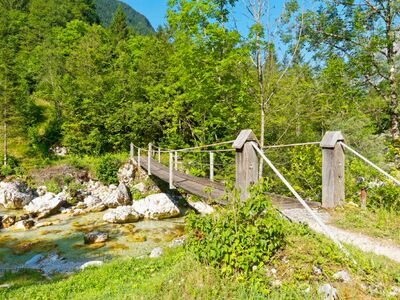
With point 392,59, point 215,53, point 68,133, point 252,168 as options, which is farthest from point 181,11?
point 68,133

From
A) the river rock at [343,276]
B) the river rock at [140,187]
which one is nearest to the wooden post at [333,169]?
the river rock at [343,276]

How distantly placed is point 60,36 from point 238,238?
30967mm

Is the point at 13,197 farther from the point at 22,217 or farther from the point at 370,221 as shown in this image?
the point at 370,221

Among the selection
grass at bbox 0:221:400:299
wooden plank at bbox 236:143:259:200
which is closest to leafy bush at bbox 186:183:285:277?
grass at bbox 0:221:400:299

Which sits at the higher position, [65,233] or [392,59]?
[392,59]

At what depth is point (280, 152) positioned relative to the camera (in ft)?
32.2

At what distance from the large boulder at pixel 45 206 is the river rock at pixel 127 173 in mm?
3280

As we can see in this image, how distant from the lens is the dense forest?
7594 millimetres

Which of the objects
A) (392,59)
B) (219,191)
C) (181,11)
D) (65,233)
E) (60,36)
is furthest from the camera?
(60,36)

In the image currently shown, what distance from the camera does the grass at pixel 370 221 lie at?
11.4 feet

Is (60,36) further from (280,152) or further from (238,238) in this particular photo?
(238,238)

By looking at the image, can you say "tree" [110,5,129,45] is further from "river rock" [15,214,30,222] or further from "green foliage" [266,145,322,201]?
"green foliage" [266,145,322,201]

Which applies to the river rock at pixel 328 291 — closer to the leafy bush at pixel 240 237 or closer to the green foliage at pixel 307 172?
the leafy bush at pixel 240 237

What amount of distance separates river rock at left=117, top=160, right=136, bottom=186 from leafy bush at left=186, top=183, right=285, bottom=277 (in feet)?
40.4
